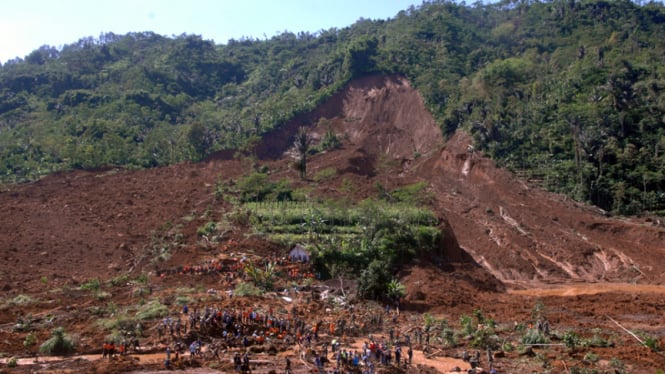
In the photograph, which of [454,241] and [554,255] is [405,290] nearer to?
[454,241]

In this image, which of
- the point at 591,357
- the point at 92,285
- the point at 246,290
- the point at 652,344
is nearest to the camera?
the point at 591,357

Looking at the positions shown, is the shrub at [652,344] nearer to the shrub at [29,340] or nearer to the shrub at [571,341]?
the shrub at [571,341]

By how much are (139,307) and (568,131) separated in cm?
3693

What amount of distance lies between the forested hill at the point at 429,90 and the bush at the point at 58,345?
111ft

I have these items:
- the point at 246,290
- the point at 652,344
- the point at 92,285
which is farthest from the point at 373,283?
the point at 92,285

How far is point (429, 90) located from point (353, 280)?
40640 mm

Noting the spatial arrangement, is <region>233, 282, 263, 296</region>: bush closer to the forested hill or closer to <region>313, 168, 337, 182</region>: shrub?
<region>313, 168, 337, 182</region>: shrub

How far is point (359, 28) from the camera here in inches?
4043

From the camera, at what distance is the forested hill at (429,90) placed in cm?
4119

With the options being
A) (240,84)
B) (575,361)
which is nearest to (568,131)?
(575,361)

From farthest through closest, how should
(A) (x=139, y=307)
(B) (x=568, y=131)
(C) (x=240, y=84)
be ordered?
(C) (x=240, y=84) < (B) (x=568, y=131) < (A) (x=139, y=307)

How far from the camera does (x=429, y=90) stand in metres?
60.8

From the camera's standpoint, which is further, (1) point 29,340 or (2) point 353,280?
(2) point 353,280

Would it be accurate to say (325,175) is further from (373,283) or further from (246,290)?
(246,290)
